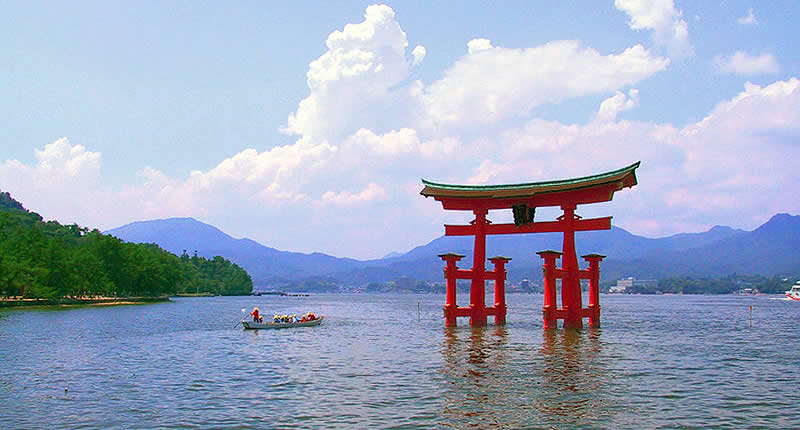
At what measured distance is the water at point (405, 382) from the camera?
1623 cm

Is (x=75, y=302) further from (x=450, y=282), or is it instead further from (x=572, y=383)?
(x=572, y=383)

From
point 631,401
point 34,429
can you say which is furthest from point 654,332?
point 34,429

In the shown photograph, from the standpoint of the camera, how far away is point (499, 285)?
138 feet

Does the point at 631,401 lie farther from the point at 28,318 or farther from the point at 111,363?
the point at 28,318

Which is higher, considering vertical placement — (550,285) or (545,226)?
(545,226)

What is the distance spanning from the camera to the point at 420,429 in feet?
48.9

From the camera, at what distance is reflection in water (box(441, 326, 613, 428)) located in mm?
15963

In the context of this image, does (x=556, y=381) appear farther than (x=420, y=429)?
Yes

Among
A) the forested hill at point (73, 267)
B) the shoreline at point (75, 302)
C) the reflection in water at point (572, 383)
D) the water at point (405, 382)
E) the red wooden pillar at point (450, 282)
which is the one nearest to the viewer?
the water at point (405, 382)

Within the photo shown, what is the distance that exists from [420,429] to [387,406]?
279cm

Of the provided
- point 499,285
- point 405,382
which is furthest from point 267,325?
point 405,382

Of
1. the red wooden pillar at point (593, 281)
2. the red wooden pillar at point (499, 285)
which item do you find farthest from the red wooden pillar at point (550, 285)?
the red wooden pillar at point (593, 281)

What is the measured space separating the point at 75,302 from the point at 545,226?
254 ft

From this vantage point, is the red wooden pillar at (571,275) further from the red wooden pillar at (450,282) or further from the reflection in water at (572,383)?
the red wooden pillar at (450,282)
